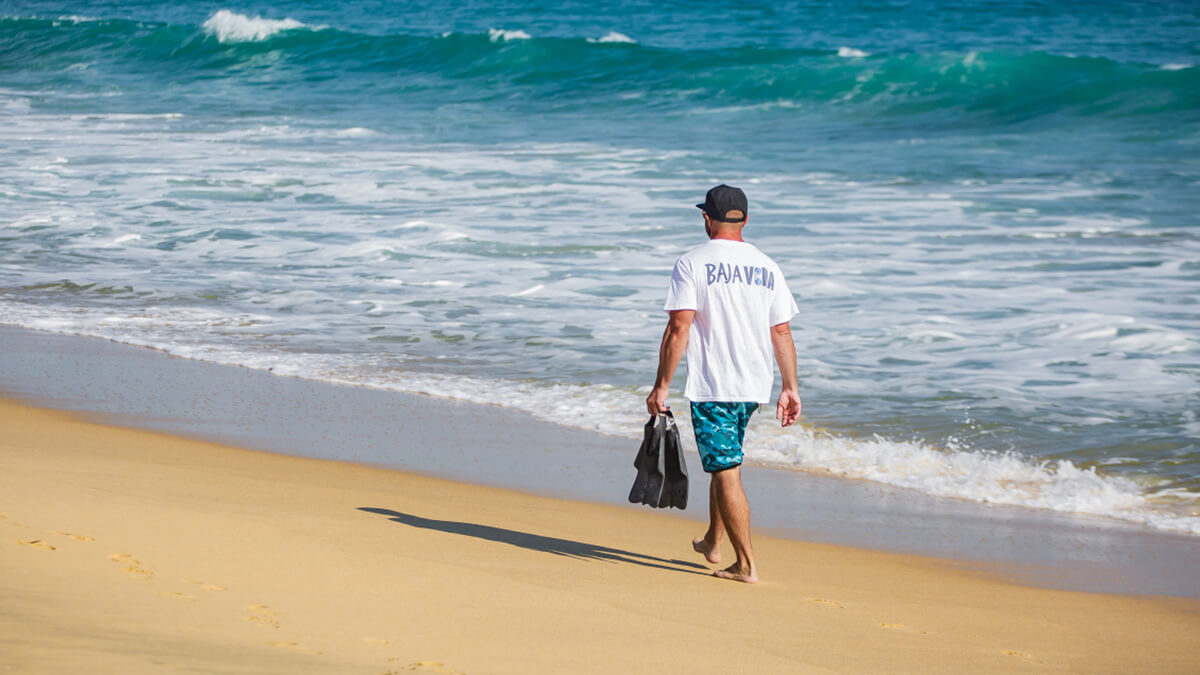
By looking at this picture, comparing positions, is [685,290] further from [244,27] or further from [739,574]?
[244,27]

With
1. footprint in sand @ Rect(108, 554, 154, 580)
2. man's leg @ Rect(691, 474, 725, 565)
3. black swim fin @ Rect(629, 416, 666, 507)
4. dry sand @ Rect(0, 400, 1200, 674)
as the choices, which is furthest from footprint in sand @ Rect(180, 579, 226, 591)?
man's leg @ Rect(691, 474, 725, 565)

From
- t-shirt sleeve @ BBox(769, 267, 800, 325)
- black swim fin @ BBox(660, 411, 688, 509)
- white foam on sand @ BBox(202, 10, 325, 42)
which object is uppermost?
white foam on sand @ BBox(202, 10, 325, 42)

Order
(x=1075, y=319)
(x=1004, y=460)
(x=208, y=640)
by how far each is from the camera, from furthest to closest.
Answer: (x=1075, y=319) → (x=1004, y=460) → (x=208, y=640)

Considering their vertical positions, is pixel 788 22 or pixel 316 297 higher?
pixel 788 22

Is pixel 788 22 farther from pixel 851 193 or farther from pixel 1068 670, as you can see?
pixel 1068 670

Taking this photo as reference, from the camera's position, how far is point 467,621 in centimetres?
391

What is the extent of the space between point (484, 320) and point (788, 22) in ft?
109

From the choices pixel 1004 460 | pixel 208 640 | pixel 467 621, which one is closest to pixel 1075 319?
pixel 1004 460

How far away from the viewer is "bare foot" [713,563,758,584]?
196 inches

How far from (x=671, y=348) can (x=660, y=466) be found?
48 centimetres

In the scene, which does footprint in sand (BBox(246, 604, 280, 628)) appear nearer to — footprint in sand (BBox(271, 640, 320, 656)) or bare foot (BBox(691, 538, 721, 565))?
footprint in sand (BBox(271, 640, 320, 656))

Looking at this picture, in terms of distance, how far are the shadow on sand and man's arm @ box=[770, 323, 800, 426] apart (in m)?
0.75

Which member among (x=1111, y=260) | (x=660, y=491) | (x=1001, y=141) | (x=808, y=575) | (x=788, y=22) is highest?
(x=788, y=22)

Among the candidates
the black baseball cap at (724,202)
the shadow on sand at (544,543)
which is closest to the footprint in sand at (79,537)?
the shadow on sand at (544,543)
